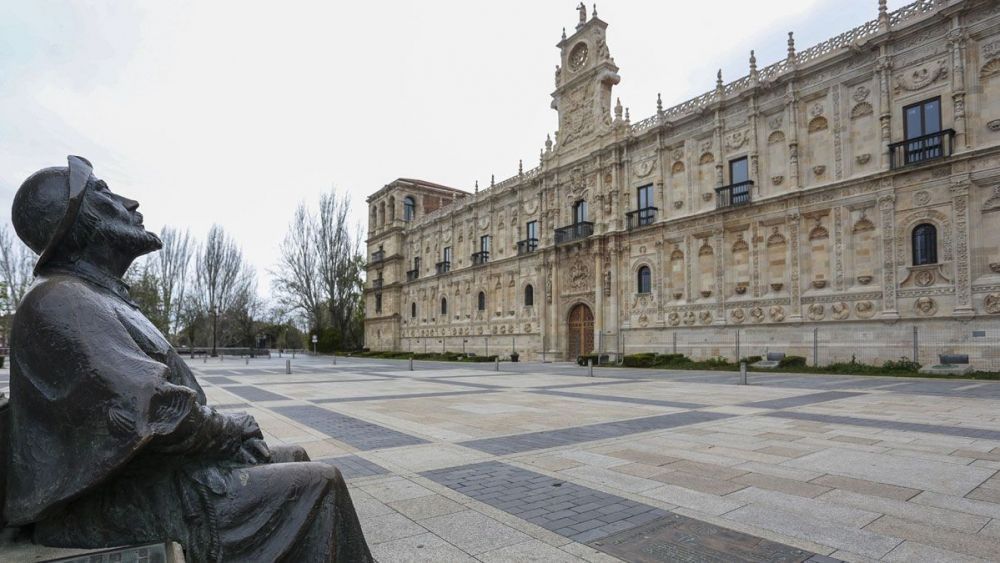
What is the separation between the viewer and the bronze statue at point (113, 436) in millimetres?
1781

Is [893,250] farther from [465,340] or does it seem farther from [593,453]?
[465,340]

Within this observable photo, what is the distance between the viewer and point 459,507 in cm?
449

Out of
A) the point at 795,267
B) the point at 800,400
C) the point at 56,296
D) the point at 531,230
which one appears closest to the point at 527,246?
the point at 531,230

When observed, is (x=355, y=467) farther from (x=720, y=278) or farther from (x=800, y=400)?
(x=720, y=278)

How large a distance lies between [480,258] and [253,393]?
33746 millimetres

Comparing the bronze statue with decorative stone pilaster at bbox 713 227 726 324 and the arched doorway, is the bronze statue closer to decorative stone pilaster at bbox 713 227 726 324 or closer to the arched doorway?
decorative stone pilaster at bbox 713 227 726 324

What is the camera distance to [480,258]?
47812mm

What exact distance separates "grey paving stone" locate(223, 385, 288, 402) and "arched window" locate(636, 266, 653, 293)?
2194cm

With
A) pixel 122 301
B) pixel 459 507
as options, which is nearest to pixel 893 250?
pixel 459 507

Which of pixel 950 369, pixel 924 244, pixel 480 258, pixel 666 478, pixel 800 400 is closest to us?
pixel 666 478

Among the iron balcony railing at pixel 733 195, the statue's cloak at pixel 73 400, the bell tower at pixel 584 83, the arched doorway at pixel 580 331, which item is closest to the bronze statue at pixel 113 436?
the statue's cloak at pixel 73 400

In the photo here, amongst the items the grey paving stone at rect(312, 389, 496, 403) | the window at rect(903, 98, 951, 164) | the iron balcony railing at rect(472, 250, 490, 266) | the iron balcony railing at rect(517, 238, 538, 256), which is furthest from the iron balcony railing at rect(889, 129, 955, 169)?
the iron balcony railing at rect(472, 250, 490, 266)

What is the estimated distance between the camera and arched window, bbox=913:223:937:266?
70.7 feet

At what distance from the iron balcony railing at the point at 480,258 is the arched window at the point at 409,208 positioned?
52.6ft
